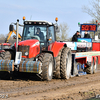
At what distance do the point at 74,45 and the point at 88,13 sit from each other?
75.6 ft

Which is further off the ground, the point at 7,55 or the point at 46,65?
the point at 7,55

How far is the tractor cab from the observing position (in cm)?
906

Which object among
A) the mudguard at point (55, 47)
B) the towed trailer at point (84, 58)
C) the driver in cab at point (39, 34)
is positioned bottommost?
the towed trailer at point (84, 58)

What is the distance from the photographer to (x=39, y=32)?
9.17m

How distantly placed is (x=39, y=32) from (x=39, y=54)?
969mm

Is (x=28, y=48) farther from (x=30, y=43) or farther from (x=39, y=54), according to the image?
(x=39, y=54)

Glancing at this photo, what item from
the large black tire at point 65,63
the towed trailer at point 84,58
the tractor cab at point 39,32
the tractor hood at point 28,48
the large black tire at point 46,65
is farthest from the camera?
the towed trailer at point 84,58

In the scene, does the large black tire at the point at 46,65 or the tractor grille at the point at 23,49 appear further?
the tractor grille at the point at 23,49

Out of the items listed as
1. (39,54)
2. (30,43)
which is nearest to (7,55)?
(30,43)

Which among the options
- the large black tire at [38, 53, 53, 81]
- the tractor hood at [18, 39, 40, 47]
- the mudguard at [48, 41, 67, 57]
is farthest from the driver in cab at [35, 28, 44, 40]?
the large black tire at [38, 53, 53, 81]

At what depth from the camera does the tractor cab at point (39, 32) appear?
906 centimetres

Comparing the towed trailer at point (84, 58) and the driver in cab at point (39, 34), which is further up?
→ the driver in cab at point (39, 34)

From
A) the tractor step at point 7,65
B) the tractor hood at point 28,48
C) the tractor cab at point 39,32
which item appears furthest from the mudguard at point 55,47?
the tractor step at point 7,65

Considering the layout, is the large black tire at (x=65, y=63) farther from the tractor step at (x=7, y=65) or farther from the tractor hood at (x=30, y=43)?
the tractor step at (x=7, y=65)
